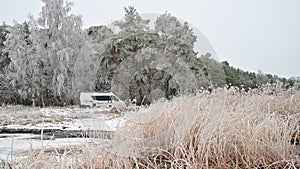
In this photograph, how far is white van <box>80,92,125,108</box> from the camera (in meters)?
3.18

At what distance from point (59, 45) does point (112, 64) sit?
1423 millimetres

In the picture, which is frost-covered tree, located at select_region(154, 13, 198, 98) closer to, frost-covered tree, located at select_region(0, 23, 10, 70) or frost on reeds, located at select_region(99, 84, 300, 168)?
frost on reeds, located at select_region(99, 84, 300, 168)

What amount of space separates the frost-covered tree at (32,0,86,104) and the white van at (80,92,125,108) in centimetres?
45

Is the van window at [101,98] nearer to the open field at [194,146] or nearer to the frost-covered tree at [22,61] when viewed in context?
the frost-covered tree at [22,61]

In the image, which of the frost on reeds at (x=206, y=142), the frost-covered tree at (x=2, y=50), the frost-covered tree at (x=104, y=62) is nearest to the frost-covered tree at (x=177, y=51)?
the frost-covered tree at (x=104, y=62)

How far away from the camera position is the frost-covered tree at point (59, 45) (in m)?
4.17

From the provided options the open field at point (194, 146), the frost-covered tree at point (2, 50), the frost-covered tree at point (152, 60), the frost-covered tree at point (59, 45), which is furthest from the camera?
the frost-covered tree at point (2, 50)

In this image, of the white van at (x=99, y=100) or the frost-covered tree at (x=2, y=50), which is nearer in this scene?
the white van at (x=99, y=100)

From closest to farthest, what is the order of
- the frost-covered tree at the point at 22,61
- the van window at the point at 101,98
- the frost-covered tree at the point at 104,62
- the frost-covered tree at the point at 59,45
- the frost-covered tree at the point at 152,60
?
the frost-covered tree at the point at 152,60 < the frost-covered tree at the point at 104,62 < the van window at the point at 101,98 < the frost-covered tree at the point at 59,45 < the frost-covered tree at the point at 22,61

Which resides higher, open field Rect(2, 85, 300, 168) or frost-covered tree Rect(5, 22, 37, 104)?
frost-covered tree Rect(5, 22, 37, 104)

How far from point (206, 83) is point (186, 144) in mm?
1919

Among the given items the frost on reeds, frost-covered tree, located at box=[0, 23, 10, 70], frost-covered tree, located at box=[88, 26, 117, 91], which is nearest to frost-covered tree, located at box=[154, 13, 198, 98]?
frost-covered tree, located at box=[88, 26, 117, 91]

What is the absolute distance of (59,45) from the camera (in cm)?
424

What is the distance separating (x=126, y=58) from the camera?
3041 mm
